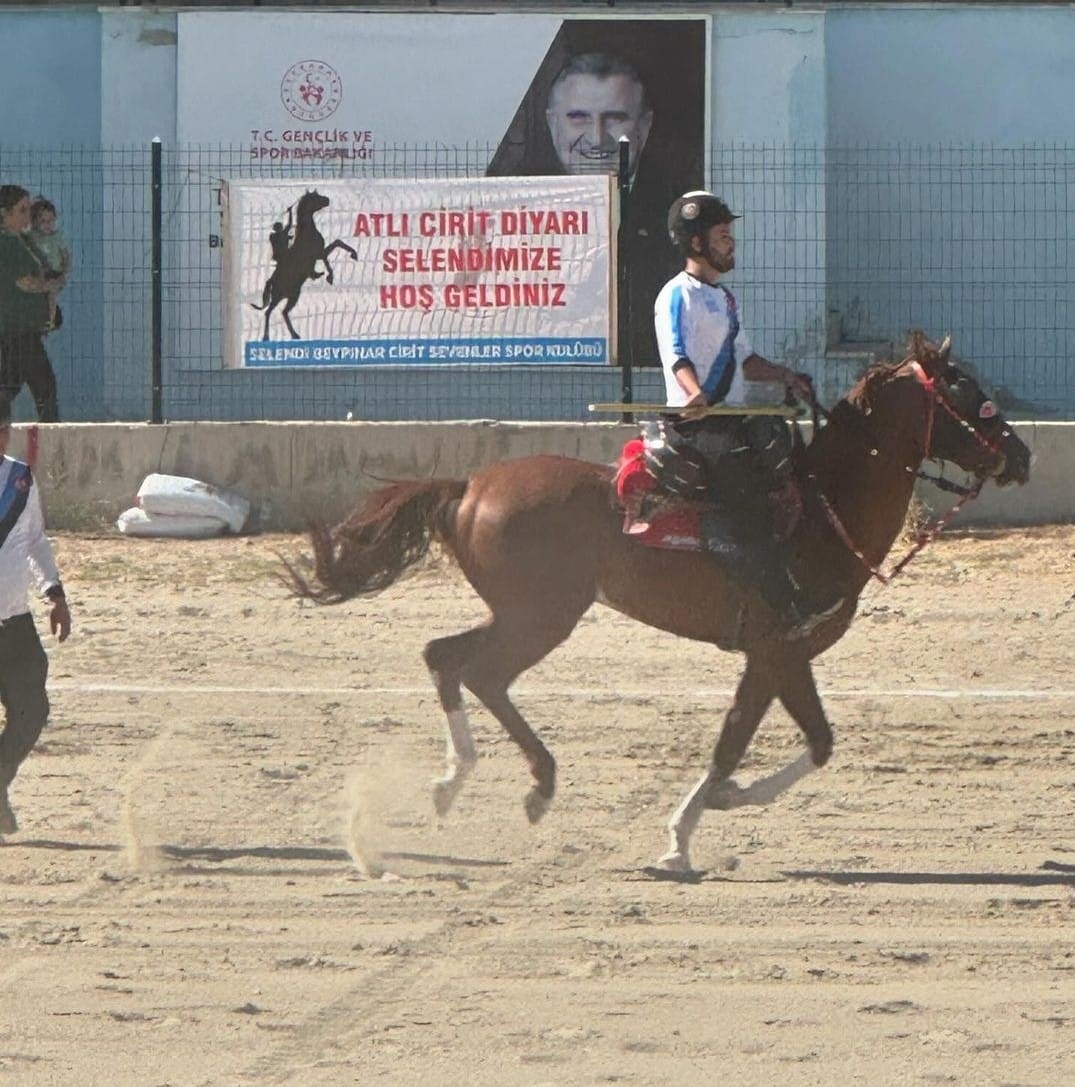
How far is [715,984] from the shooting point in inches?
253

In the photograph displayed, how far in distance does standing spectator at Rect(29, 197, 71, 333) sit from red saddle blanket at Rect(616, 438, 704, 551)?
8750 millimetres

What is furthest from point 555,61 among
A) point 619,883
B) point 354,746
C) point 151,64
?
point 619,883

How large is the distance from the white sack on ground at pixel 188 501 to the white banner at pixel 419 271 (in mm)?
1209

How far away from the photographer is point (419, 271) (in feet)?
51.1

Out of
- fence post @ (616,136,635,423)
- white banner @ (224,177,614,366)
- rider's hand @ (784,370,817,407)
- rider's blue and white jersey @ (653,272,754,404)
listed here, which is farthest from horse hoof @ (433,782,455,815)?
white banner @ (224,177,614,366)

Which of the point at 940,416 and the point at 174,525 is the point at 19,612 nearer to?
the point at 940,416

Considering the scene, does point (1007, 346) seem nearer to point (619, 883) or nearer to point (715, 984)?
point (619, 883)

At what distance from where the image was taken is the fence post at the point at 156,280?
15.3 m

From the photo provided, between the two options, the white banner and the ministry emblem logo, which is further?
the ministry emblem logo

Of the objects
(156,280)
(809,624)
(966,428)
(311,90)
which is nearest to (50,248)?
(156,280)

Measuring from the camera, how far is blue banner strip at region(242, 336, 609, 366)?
15516 mm

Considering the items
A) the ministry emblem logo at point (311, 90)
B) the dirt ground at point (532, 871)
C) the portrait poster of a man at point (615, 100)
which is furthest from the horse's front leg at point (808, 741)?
the ministry emblem logo at point (311, 90)

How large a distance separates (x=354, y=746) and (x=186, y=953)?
318 cm

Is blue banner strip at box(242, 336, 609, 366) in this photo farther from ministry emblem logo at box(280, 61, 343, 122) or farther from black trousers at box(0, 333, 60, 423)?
ministry emblem logo at box(280, 61, 343, 122)
